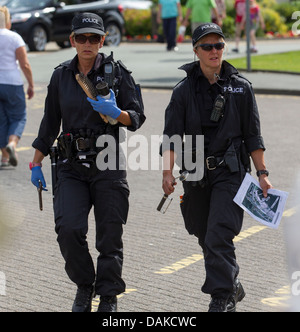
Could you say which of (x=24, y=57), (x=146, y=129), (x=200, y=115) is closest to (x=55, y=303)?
(x=200, y=115)

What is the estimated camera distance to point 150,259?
6.85m

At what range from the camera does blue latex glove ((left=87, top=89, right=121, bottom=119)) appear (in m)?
5.14

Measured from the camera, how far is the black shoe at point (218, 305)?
5.07 m

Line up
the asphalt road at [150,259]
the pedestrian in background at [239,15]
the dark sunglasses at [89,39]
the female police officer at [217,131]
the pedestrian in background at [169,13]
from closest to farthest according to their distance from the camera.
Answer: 1. the female police officer at [217,131]
2. the dark sunglasses at [89,39]
3. the asphalt road at [150,259]
4. the pedestrian in background at [239,15]
5. the pedestrian in background at [169,13]

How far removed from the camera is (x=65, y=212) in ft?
17.4

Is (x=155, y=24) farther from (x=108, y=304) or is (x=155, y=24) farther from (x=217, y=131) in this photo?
(x=108, y=304)

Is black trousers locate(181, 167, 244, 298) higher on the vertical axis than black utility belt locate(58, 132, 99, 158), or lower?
lower

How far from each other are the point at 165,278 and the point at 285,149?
18.3 ft

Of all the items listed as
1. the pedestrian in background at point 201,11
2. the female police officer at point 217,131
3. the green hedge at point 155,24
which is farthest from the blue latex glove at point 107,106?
the green hedge at point 155,24

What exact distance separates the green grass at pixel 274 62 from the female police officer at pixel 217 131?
1468 centimetres

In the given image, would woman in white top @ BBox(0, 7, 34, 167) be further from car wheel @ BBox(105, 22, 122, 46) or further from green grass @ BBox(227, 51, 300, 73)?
car wheel @ BBox(105, 22, 122, 46)

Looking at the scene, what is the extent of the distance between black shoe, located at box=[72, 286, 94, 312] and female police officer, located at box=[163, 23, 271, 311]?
2.52 feet

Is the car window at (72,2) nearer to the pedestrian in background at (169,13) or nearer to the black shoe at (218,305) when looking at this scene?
the pedestrian in background at (169,13)

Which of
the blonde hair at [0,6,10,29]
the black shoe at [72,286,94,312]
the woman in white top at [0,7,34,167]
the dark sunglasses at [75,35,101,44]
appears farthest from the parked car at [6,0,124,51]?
the black shoe at [72,286,94,312]
